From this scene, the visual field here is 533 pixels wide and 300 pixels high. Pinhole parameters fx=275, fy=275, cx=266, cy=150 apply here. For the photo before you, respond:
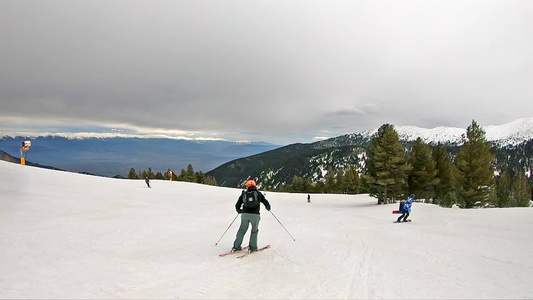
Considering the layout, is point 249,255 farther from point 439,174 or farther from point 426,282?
point 439,174

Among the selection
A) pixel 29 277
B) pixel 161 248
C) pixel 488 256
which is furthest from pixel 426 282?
pixel 29 277

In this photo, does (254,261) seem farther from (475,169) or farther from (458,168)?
(458,168)

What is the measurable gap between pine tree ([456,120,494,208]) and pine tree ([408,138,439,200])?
3693 millimetres

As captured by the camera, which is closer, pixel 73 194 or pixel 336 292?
pixel 336 292

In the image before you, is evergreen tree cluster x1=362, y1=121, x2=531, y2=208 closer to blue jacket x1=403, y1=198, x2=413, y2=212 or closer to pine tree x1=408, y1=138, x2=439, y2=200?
pine tree x1=408, y1=138, x2=439, y2=200

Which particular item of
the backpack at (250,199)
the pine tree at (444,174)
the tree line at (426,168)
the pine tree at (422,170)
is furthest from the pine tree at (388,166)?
the backpack at (250,199)

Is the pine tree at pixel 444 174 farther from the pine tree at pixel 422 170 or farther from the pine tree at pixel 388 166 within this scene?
the pine tree at pixel 388 166

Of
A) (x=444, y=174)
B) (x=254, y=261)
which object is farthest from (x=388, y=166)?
(x=254, y=261)

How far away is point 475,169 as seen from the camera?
33.9 m

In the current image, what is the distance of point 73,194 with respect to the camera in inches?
851

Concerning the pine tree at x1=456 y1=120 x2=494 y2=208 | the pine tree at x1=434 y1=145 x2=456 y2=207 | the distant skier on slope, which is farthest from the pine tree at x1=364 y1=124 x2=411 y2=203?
the distant skier on slope

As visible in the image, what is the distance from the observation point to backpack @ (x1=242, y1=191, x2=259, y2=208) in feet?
28.6

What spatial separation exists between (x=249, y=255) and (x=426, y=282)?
489 cm

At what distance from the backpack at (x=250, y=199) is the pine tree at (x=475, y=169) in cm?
3562
